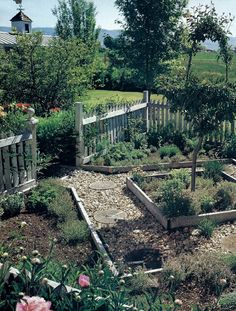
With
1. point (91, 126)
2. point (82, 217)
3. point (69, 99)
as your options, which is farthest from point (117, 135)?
point (82, 217)

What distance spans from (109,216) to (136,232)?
0.69 meters

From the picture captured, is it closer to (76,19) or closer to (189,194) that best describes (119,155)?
(189,194)

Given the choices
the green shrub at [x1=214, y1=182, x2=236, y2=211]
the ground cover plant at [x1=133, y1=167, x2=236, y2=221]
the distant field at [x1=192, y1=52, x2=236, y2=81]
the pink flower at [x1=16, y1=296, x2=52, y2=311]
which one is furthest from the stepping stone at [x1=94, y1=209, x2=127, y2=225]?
the pink flower at [x1=16, y1=296, x2=52, y2=311]

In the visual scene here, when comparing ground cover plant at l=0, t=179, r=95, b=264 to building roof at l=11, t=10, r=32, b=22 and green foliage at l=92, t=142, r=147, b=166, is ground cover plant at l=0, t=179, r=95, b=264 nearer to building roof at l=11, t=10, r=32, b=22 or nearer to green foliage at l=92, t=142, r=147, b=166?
green foliage at l=92, t=142, r=147, b=166

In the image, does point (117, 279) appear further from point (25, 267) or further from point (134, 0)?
point (134, 0)

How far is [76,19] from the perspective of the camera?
23.0 metres

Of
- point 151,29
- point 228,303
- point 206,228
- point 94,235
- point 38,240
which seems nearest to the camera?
point 228,303

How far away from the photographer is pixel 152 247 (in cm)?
496

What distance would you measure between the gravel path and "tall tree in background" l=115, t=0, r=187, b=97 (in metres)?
7.16

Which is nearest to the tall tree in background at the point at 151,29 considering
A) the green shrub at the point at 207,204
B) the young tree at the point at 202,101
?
the young tree at the point at 202,101

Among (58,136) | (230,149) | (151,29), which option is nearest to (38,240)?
(58,136)

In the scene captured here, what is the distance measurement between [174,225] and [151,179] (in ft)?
6.24

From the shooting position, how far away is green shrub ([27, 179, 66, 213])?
5.86 metres

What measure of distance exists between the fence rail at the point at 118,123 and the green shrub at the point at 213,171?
1.24m
